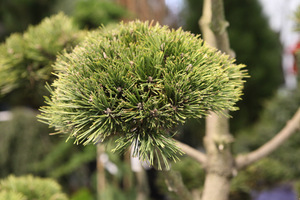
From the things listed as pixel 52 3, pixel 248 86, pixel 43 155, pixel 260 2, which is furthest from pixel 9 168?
pixel 260 2

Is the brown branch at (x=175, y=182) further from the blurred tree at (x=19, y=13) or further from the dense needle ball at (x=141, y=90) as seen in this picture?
the blurred tree at (x=19, y=13)

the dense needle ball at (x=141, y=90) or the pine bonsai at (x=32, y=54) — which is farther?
the pine bonsai at (x=32, y=54)

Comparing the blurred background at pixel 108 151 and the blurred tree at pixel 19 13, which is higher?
the blurred tree at pixel 19 13

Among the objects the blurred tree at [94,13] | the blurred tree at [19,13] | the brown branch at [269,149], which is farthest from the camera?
the blurred tree at [19,13]

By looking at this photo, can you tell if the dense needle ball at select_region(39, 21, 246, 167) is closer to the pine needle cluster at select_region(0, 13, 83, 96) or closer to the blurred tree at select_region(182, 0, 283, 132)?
the pine needle cluster at select_region(0, 13, 83, 96)

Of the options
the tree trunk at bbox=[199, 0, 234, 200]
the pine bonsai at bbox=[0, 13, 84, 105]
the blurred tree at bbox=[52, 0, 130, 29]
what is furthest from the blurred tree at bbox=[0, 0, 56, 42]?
the tree trunk at bbox=[199, 0, 234, 200]

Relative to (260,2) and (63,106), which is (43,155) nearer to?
(63,106)

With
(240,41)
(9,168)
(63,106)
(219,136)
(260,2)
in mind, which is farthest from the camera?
(260,2)

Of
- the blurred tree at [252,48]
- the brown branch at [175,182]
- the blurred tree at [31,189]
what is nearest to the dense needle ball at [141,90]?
the brown branch at [175,182]
